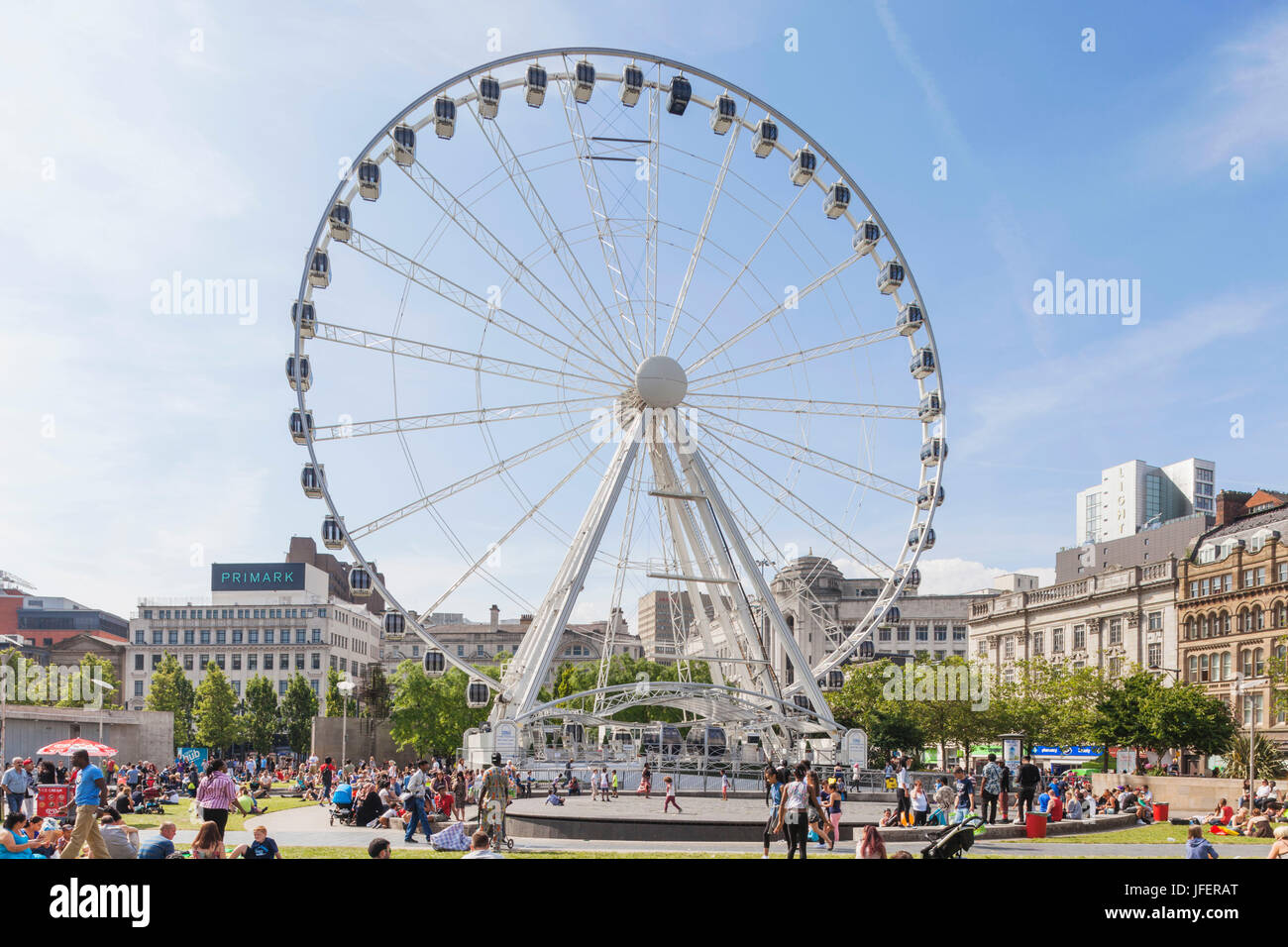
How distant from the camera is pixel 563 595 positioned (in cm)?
4547

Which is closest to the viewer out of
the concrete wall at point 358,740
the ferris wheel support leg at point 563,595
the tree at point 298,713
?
the ferris wheel support leg at point 563,595

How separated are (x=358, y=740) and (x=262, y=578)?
161 ft

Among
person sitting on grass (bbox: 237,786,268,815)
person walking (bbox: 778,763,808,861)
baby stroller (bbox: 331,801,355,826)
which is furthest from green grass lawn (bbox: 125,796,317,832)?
person walking (bbox: 778,763,808,861)

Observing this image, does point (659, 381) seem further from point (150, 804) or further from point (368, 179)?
point (150, 804)

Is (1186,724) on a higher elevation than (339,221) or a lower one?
lower

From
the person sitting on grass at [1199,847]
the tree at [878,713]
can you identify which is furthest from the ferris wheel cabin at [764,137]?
the tree at [878,713]

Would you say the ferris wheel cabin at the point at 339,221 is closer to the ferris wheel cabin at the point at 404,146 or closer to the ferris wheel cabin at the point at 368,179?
the ferris wheel cabin at the point at 368,179

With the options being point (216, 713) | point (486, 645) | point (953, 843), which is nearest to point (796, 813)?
point (953, 843)

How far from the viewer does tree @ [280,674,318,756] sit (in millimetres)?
125575

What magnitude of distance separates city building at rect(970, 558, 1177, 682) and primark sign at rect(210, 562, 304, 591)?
78.0m

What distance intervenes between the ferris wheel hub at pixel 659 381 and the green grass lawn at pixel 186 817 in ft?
64.3

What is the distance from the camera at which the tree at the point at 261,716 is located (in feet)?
409
